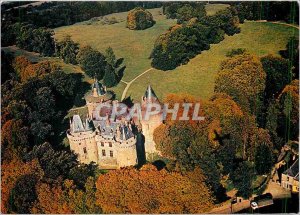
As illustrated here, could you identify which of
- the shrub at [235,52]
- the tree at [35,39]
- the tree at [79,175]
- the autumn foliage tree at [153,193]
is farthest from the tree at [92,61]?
the shrub at [235,52]

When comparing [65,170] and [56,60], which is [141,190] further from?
[56,60]

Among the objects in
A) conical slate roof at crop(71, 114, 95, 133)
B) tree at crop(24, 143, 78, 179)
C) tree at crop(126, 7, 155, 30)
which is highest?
tree at crop(126, 7, 155, 30)

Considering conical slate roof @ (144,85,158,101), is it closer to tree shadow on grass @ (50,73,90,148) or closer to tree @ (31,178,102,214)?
tree shadow on grass @ (50,73,90,148)

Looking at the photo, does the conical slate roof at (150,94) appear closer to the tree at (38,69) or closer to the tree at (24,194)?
the tree at (38,69)

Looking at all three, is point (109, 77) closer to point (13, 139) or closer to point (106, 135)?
point (106, 135)

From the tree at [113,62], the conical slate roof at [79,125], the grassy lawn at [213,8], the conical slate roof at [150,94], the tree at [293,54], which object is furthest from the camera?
the tree at [113,62]

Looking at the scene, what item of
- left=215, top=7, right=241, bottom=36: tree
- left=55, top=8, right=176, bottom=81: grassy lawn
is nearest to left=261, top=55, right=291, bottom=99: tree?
left=215, top=7, right=241, bottom=36: tree

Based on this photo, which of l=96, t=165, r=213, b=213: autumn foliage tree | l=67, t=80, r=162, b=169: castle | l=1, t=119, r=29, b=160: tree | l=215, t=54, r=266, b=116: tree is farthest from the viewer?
l=215, t=54, r=266, b=116: tree
